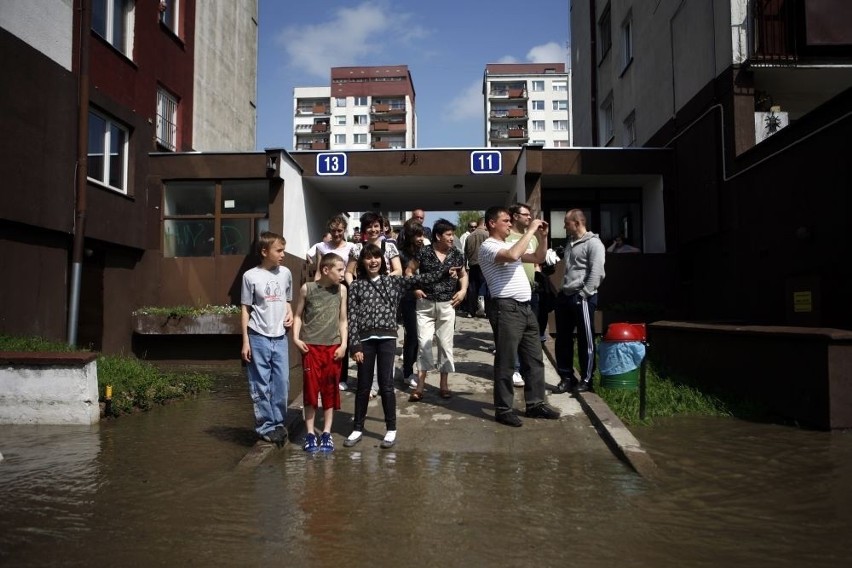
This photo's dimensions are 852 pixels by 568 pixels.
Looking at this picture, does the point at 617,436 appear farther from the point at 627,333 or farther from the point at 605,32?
the point at 605,32

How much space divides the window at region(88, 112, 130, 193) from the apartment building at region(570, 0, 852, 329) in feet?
34.6

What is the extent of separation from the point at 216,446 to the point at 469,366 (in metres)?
3.65

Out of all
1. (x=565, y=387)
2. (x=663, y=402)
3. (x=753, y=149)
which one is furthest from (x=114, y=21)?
(x=663, y=402)

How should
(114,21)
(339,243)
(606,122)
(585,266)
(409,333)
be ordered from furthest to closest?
(606,122)
(114,21)
(339,243)
(409,333)
(585,266)

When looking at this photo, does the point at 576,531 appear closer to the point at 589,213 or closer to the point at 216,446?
the point at 216,446

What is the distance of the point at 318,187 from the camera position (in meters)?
13.9

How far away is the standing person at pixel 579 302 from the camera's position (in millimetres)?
6500

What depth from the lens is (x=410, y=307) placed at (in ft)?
22.6

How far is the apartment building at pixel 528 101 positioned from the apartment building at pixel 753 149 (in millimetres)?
55899

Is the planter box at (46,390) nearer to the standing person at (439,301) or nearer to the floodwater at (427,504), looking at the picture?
the floodwater at (427,504)

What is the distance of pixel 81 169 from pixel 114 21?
3.91 metres

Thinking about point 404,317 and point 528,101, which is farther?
point 528,101

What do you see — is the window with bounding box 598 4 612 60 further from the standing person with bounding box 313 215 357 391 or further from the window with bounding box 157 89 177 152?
the standing person with bounding box 313 215 357 391

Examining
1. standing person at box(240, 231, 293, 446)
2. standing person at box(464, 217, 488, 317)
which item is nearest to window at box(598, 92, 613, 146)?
Answer: standing person at box(464, 217, 488, 317)
